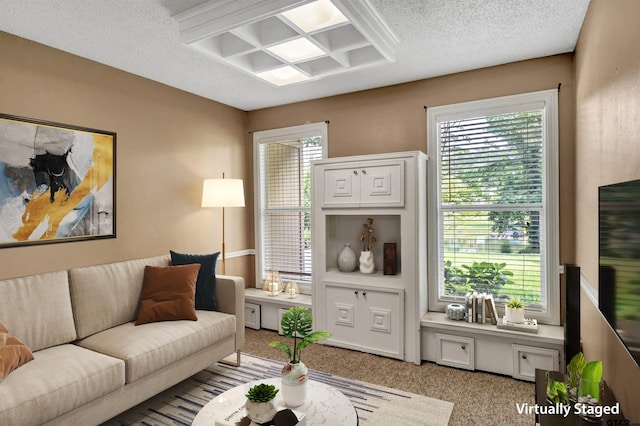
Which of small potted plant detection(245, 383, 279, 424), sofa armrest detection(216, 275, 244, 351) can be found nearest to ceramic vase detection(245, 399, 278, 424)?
small potted plant detection(245, 383, 279, 424)

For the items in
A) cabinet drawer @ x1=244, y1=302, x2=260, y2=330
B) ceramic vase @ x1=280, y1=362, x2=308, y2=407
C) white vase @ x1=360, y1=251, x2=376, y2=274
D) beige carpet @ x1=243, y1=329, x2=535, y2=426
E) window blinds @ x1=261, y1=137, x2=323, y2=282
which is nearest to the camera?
ceramic vase @ x1=280, y1=362, x2=308, y2=407

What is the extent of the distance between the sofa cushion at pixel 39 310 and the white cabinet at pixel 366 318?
213 centimetres

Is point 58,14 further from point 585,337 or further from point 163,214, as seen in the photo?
point 585,337

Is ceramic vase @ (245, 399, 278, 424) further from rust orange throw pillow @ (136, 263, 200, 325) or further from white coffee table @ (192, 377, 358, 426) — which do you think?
rust orange throw pillow @ (136, 263, 200, 325)

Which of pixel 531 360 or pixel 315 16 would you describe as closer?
pixel 315 16

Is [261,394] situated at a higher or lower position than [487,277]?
lower

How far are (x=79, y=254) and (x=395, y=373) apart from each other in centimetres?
272

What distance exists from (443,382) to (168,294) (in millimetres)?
2280

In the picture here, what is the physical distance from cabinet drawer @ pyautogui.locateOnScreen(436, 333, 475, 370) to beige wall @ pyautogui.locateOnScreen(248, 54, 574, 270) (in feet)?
3.46

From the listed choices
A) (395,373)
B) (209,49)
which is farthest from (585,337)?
(209,49)

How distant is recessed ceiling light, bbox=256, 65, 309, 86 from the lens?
314 cm

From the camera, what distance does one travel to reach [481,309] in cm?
308

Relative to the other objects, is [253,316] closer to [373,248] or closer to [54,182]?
[373,248]

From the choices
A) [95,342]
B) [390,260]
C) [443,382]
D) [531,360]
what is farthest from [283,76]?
[531,360]
